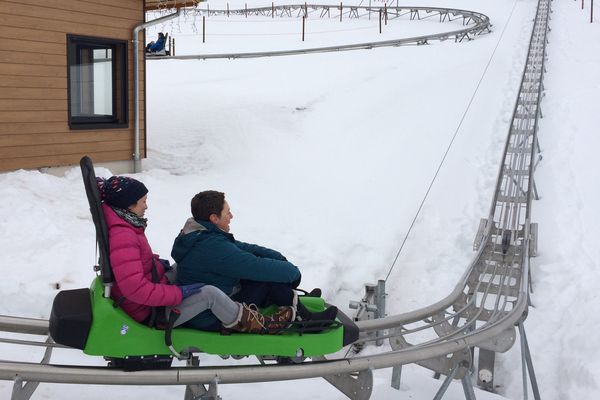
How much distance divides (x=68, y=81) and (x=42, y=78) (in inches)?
16.3

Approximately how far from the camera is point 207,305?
11.5ft

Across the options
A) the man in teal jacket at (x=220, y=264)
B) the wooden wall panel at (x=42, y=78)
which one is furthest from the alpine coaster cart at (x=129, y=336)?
the wooden wall panel at (x=42, y=78)

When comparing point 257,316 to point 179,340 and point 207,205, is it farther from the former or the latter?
point 207,205

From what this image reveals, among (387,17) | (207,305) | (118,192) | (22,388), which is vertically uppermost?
(387,17)

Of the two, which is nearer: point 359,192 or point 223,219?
point 223,219

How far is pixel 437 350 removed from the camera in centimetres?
391

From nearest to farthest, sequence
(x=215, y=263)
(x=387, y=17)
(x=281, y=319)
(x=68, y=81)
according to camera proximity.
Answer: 1. (x=215, y=263)
2. (x=281, y=319)
3. (x=68, y=81)
4. (x=387, y=17)

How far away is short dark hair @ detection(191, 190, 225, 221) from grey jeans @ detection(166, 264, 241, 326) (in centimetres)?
41

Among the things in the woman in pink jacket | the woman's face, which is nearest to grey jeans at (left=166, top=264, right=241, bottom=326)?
the woman in pink jacket

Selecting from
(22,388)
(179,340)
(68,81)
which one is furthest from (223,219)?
(68,81)

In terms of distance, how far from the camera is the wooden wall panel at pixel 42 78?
27.7 ft

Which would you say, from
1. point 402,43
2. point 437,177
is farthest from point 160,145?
point 402,43

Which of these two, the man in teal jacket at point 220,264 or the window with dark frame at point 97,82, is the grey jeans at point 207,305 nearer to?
the man in teal jacket at point 220,264

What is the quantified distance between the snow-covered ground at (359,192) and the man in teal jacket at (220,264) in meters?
1.30
